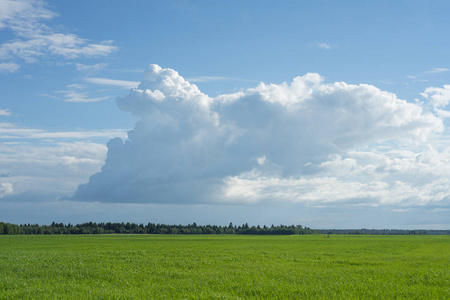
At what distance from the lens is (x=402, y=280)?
1090 inches

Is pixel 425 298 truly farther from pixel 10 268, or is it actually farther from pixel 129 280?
pixel 10 268

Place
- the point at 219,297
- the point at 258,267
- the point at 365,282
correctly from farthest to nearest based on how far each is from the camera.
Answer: the point at 258,267, the point at 365,282, the point at 219,297

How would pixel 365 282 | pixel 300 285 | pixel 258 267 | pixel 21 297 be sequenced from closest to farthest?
pixel 21 297 < pixel 300 285 < pixel 365 282 < pixel 258 267

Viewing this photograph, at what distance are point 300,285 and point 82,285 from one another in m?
14.7

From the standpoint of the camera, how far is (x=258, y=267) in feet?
114

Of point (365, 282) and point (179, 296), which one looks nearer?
point (179, 296)

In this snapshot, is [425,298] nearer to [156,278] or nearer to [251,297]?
[251,297]

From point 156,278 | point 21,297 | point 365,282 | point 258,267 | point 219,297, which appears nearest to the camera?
point 219,297

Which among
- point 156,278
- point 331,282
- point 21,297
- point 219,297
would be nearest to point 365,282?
point 331,282

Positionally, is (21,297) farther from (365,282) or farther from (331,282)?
(365,282)

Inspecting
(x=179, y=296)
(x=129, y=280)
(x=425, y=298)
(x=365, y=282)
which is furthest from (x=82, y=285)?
(x=425, y=298)

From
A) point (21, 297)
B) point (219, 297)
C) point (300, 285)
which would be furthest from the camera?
point (300, 285)

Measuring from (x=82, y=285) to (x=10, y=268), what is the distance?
12591mm

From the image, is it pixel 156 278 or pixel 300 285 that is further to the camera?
pixel 156 278
